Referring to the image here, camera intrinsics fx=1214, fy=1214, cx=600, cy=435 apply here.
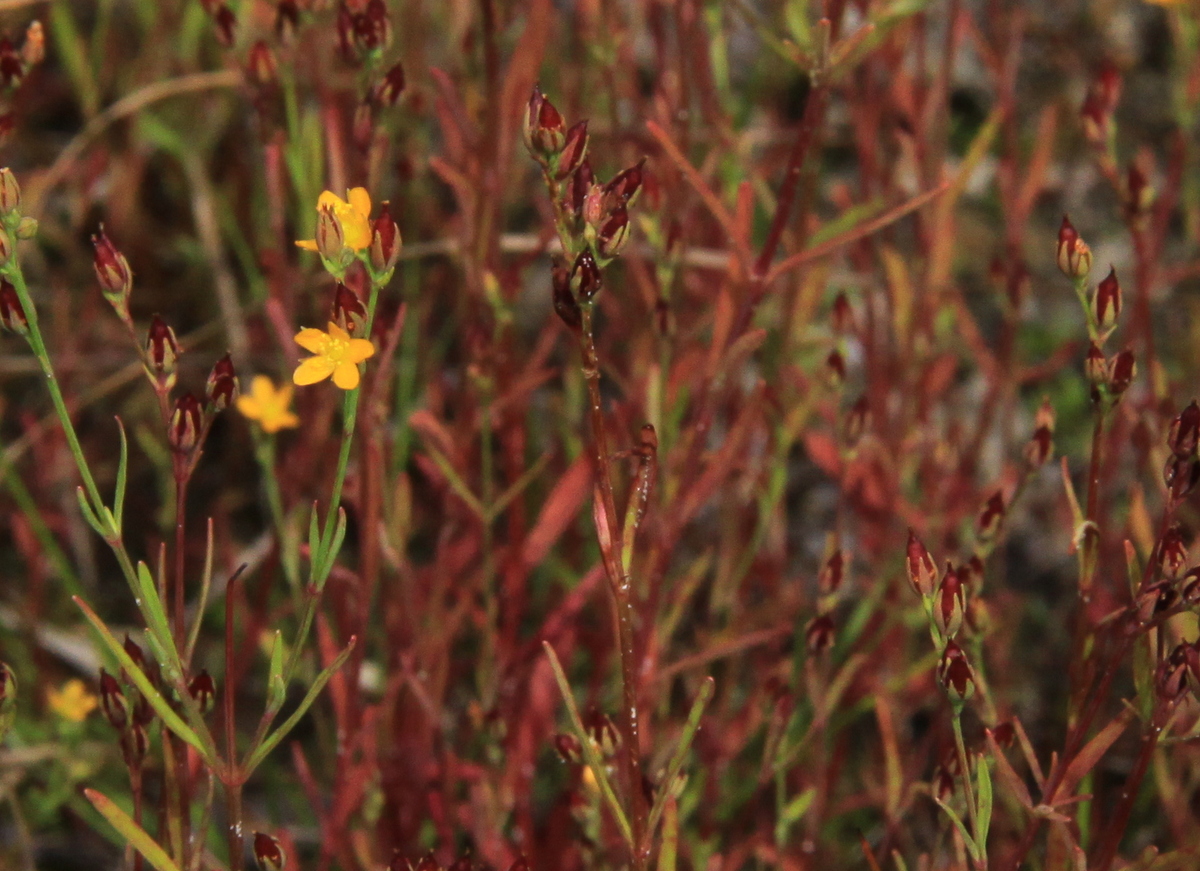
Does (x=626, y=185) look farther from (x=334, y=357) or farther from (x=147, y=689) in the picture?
(x=147, y=689)

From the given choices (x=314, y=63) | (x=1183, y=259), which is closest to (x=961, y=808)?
(x=314, y=63)

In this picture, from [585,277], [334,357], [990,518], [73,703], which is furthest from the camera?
[73,703]

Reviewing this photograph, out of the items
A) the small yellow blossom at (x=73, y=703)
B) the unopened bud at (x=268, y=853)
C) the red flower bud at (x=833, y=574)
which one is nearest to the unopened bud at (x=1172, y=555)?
the red flower bud at (x=833, y=574)

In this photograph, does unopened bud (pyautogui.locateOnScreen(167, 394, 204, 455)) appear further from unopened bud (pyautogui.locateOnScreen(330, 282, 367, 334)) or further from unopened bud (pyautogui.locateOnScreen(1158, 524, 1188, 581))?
unopened bud (pyautogui.locateOnScreen(1158, 524, 1188, 581))

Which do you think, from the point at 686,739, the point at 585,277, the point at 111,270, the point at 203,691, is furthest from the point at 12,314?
the point at 686,739

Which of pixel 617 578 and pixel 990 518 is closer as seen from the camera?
pixel 617 578

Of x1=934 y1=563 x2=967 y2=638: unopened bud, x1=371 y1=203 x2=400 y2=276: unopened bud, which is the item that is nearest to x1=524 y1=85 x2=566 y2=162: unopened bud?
x1=371 y1=203 x2=400 y2=276: unopened bud
